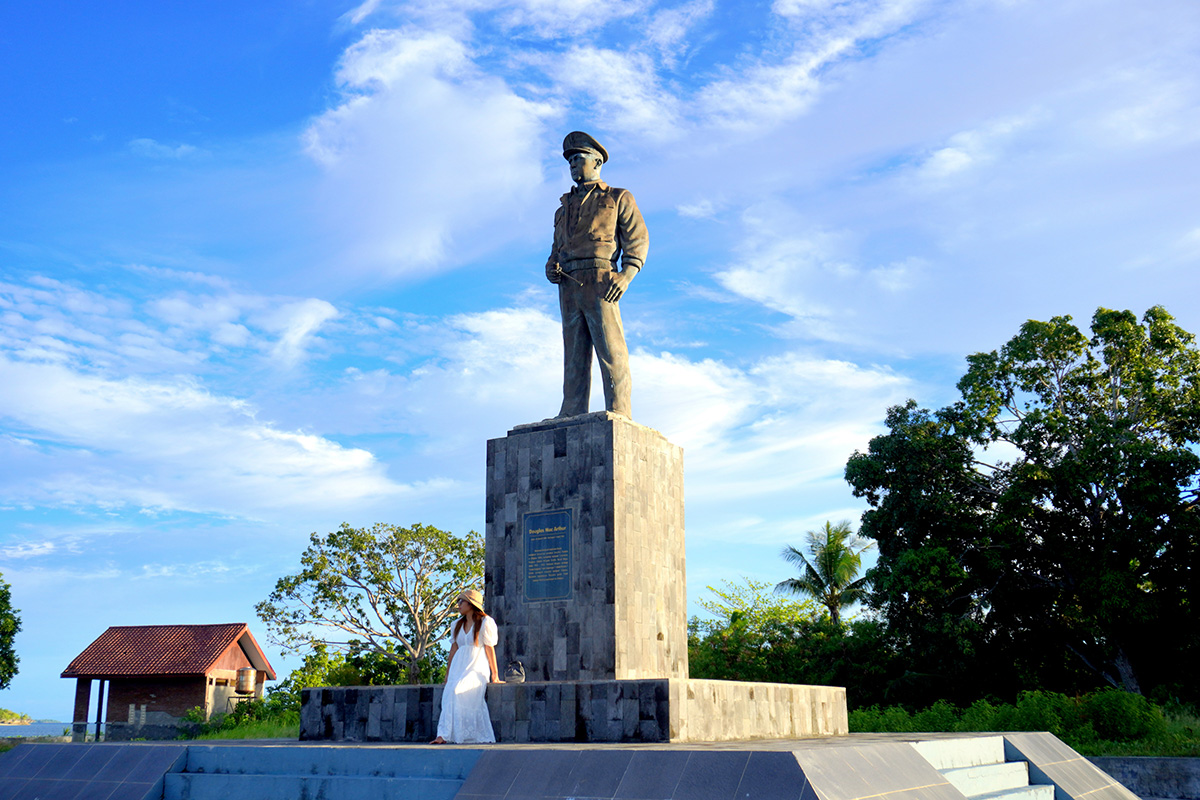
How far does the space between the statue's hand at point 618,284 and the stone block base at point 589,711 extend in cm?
383

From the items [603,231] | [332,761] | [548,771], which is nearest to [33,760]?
[332,761]

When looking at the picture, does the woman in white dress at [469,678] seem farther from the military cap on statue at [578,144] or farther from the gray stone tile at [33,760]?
the military cap on statue at [578,144]

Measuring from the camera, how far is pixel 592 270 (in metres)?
9.59

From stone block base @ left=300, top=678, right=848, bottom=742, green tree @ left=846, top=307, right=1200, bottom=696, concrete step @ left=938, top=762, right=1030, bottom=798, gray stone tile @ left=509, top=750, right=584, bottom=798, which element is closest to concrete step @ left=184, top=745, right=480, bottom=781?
gray stone tile @ left=509, top=750, right=584, bottom=798

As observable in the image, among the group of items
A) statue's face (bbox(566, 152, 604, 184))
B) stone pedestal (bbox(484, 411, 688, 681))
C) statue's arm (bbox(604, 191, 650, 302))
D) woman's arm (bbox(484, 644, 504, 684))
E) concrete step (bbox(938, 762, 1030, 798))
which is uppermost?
statue's face (bbox(566, 152, 604, 184))

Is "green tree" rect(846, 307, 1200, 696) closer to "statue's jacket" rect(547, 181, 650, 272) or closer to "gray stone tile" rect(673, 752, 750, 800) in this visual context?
"statue's jacket" rect(547, 181, 650, 272)

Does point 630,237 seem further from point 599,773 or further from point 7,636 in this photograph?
point 7,636

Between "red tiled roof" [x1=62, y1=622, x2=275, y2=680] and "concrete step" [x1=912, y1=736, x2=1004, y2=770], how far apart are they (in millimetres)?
25133

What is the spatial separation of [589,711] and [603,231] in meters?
4.67

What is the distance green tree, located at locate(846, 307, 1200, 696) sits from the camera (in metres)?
18.3

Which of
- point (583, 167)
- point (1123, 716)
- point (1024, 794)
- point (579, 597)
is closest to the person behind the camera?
point (1024, 794)

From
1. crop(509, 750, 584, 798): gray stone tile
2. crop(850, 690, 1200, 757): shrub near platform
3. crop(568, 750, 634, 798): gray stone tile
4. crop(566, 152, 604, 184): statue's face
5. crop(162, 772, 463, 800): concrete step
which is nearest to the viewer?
crop(568, 750, 634, 798): gray stone tile

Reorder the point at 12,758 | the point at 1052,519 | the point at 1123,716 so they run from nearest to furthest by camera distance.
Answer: the point at 12,758, the point at 1123,716, the point at 1052,519

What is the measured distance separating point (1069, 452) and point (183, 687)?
80.1 ft
